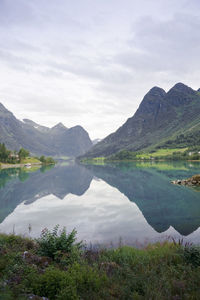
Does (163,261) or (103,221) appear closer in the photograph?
(163,261)

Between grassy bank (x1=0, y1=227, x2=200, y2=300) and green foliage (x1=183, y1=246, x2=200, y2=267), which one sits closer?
grassy bank (x1=0, y1=227, x2=200, y2=300)

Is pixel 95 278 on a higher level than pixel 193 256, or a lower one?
higher

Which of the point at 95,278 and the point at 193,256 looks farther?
the point at 193,256

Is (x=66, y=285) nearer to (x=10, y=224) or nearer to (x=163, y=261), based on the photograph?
(x=163, y=261)

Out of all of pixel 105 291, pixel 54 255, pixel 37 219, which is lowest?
pixel 37 219

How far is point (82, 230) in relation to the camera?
24844mm

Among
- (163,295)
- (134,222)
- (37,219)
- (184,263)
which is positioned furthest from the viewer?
(37,219)

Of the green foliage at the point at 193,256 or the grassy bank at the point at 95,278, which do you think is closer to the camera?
the grassy bank at the point at 95,278

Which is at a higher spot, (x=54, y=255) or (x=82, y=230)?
(x=54, y=255)

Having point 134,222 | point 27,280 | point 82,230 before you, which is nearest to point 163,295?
point 27,280

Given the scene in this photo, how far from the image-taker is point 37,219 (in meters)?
30.4

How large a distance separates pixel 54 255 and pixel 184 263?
780 cm

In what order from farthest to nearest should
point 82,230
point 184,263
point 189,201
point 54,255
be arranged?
point 189,201 < point 82,230 < point 54,255 < point 184,263

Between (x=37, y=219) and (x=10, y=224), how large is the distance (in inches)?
155
